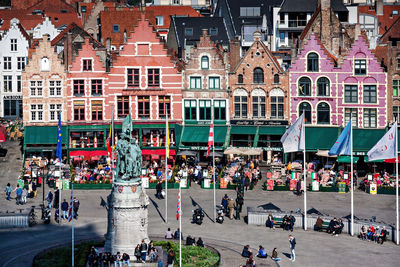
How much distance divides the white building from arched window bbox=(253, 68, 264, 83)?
35255 millimetres

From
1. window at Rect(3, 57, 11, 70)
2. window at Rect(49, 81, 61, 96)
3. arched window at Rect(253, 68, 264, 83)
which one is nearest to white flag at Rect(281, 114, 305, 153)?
arched window at Rect(253, 68, 264, 83)

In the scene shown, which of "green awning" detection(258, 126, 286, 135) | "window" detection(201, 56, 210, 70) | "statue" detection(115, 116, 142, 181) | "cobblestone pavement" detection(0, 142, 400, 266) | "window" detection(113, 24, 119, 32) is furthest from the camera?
"window" detection(113, 24, 119, 32)

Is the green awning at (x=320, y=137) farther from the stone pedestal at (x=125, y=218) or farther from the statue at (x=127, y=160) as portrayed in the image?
the stone pedestal at (x=125, y=218)

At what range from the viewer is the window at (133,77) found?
266 feet

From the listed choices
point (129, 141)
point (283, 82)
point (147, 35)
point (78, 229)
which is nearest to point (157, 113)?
point (147, 35)

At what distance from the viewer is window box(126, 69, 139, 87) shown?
80938 millimetres

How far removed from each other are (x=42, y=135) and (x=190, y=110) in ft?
46.5

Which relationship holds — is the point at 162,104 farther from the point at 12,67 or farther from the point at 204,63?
the point at 12,67

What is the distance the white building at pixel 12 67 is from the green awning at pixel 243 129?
115 ft

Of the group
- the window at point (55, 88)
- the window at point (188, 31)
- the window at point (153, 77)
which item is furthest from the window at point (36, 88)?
the window at point (188, 31)

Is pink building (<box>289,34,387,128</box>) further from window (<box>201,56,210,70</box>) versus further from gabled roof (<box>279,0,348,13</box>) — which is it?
gabled roof (<box>279,0,348,13</box>)

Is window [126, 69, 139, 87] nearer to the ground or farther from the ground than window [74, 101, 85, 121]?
farther from the ground

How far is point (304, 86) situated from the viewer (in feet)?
265

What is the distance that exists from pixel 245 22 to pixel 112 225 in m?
62.9
